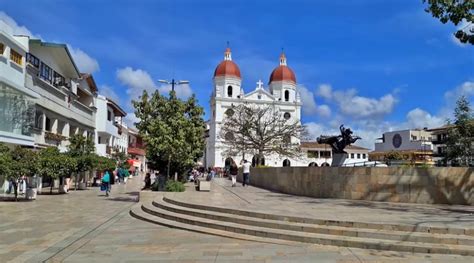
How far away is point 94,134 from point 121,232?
38.7m

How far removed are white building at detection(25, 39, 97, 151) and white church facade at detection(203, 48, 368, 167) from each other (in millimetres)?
52456

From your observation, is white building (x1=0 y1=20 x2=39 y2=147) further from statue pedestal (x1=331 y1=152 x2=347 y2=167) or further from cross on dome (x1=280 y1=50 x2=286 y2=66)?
cross on dome (x1=280 y1=50 x2=286 y2=66)

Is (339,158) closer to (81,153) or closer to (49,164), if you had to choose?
(49,164)

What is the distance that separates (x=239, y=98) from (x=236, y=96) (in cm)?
102

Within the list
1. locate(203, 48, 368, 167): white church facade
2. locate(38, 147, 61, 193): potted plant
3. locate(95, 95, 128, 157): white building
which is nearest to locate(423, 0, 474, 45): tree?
locate(38, 147, 61, 193): potted plant

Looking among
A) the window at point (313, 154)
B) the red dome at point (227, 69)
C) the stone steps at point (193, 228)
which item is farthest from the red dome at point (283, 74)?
the stone steps at point (193, 228)

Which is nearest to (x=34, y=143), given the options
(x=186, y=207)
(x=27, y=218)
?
(x=27, y=218)

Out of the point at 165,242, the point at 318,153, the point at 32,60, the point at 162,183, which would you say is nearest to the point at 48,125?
the point at 32,60

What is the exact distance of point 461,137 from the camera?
3038cm

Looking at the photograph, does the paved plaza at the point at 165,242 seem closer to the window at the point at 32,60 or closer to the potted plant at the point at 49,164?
the potted plant at the point at 49,164

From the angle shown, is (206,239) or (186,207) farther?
(186,207)

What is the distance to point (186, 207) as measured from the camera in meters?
15.1

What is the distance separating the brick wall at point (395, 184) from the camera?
15633 mm

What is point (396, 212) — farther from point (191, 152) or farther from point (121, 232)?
point (191, 152)
